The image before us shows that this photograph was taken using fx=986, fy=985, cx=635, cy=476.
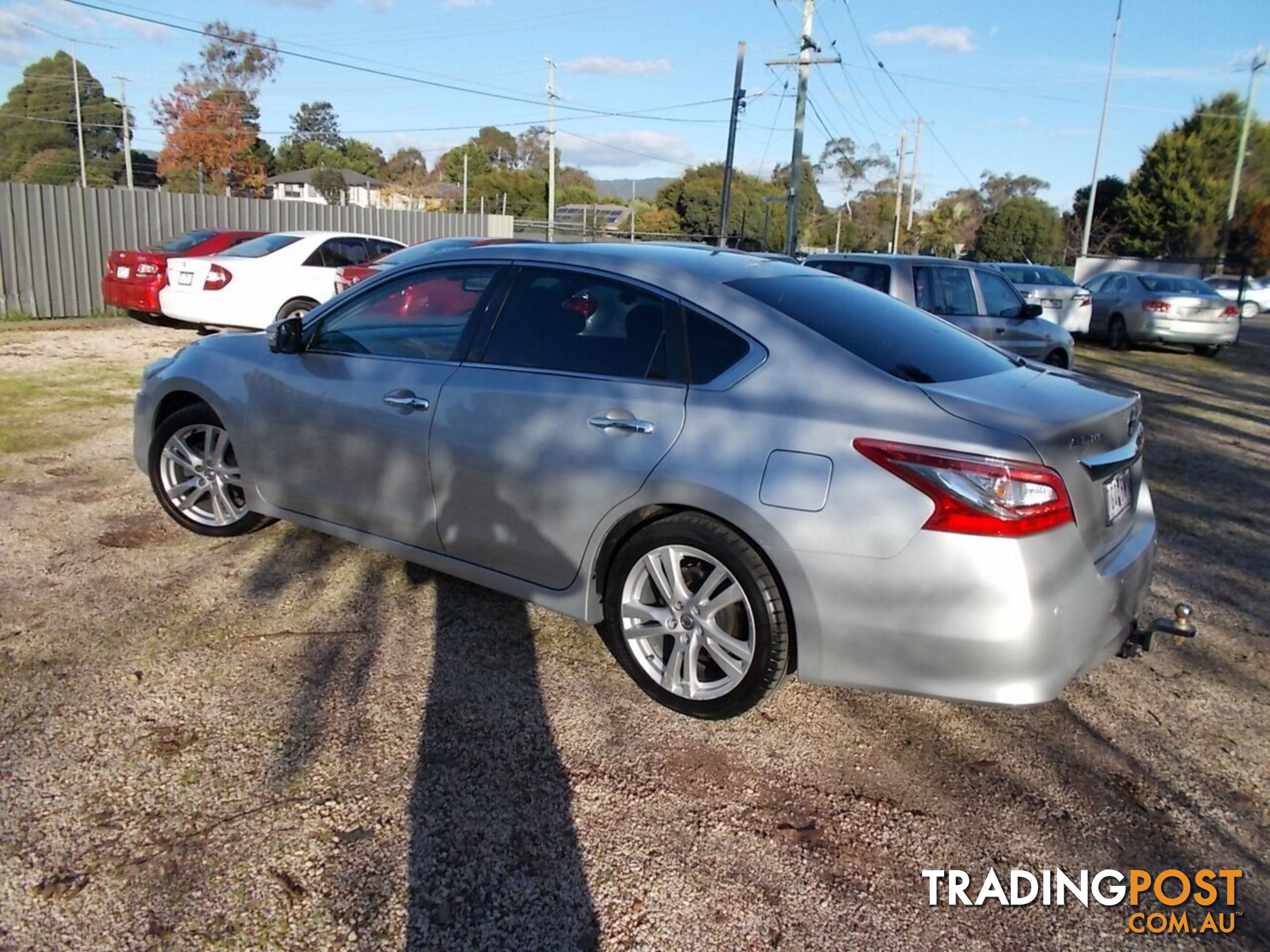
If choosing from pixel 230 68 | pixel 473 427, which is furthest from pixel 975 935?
pixel 230 68

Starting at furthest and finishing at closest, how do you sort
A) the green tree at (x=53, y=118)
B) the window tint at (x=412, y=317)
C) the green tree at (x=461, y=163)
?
the green tree at (x=461, y=163) → the green tree at (x=53, y=118) → the window tint at (x=412, y=317)

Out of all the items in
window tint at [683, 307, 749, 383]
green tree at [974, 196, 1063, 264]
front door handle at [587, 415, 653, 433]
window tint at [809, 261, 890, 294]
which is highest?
green tree at [974, 196, 1063, 264]

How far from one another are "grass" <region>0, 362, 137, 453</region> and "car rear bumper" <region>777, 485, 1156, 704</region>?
6007mm

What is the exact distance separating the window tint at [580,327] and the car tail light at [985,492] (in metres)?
1.01

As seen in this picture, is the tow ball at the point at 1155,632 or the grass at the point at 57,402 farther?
the grass at the point at 57,402

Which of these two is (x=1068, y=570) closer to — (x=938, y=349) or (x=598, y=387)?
(x=938, y=349)

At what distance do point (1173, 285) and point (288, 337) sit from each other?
57.1ft

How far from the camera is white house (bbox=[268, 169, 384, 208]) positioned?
66.6 metres

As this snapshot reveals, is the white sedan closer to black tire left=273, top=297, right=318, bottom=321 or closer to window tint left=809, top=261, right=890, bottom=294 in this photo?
black tire left=273, top=297, right=318, bottom=321

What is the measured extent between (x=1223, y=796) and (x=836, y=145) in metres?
80.9

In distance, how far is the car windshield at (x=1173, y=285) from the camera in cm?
1711

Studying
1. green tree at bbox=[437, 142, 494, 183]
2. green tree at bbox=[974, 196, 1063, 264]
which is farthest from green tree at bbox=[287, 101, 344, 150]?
green tree at bbox=[974, 196, 1063, 264]

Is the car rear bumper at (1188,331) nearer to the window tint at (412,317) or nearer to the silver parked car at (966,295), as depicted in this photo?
the silver parked car at (966,295)

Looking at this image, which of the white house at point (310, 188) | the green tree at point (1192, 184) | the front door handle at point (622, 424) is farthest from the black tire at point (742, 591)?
the white house at point (310, 188)
